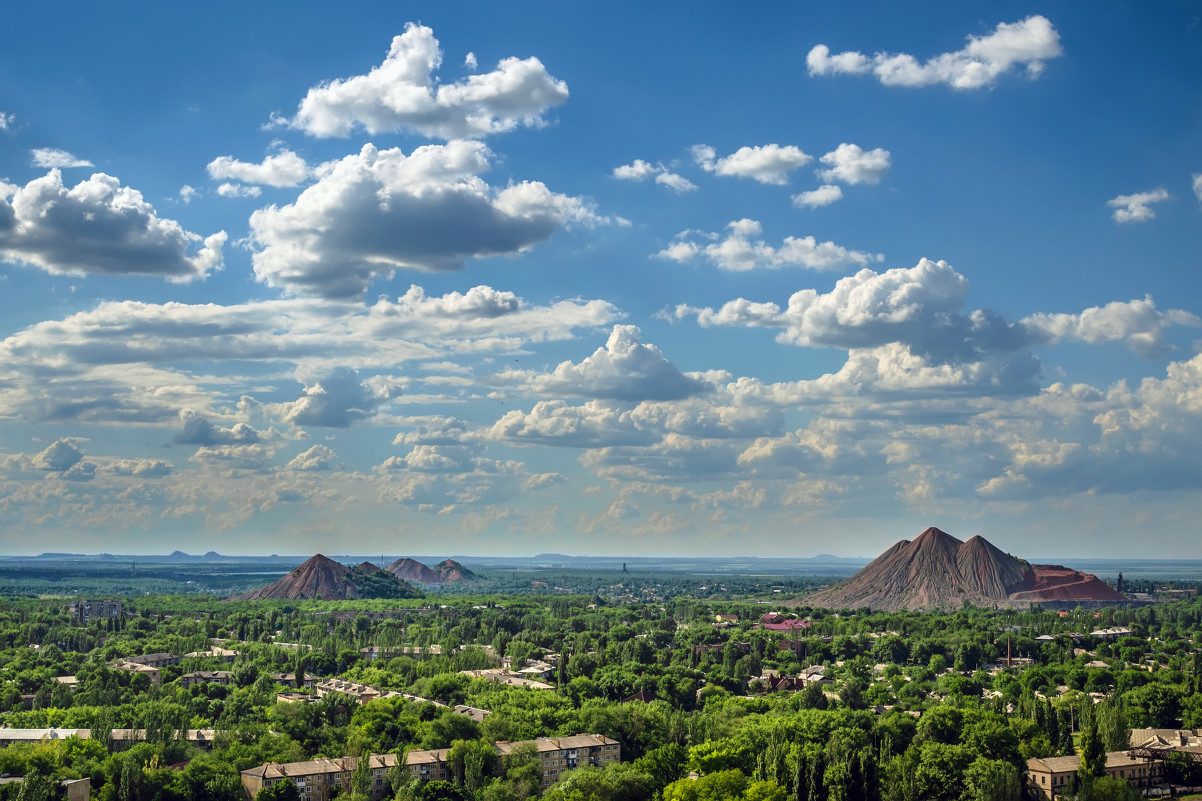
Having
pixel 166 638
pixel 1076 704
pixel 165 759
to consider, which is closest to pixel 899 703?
pixel 1076 704

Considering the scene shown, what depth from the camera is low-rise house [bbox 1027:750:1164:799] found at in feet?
247

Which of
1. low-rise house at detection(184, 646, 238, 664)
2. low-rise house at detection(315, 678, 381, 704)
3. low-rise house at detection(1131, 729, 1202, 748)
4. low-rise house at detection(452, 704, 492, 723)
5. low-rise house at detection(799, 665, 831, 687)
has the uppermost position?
low-rise house at detection(452, 704, 492, 723)

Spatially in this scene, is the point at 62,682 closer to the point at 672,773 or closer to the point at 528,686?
the point at 528,686

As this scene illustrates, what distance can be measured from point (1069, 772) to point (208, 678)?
8586 cm

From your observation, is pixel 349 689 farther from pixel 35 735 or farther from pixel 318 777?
pixel 318 777

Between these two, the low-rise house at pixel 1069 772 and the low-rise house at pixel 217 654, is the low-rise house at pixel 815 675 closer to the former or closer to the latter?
the low-rise house at pixel 1069 772

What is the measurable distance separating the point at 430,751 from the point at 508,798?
1212 centimetres

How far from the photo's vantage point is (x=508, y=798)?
71.8m

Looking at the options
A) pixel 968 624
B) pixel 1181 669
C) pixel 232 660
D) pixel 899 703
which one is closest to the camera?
pixel 899 703

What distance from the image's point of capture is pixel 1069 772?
76250 mm

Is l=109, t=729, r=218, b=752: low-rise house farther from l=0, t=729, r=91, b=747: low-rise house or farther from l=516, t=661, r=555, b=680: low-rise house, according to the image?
l=516, t=661, r=555, b=680: low-rise house

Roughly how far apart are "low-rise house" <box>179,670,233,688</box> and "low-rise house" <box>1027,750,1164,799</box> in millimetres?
77264

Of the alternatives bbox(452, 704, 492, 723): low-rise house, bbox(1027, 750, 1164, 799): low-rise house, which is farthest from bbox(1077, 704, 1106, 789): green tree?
bbox(452, 704, 492, 723): low-rise house

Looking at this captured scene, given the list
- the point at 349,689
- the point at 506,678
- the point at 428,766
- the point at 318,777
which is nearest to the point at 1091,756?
the point at 428,766
